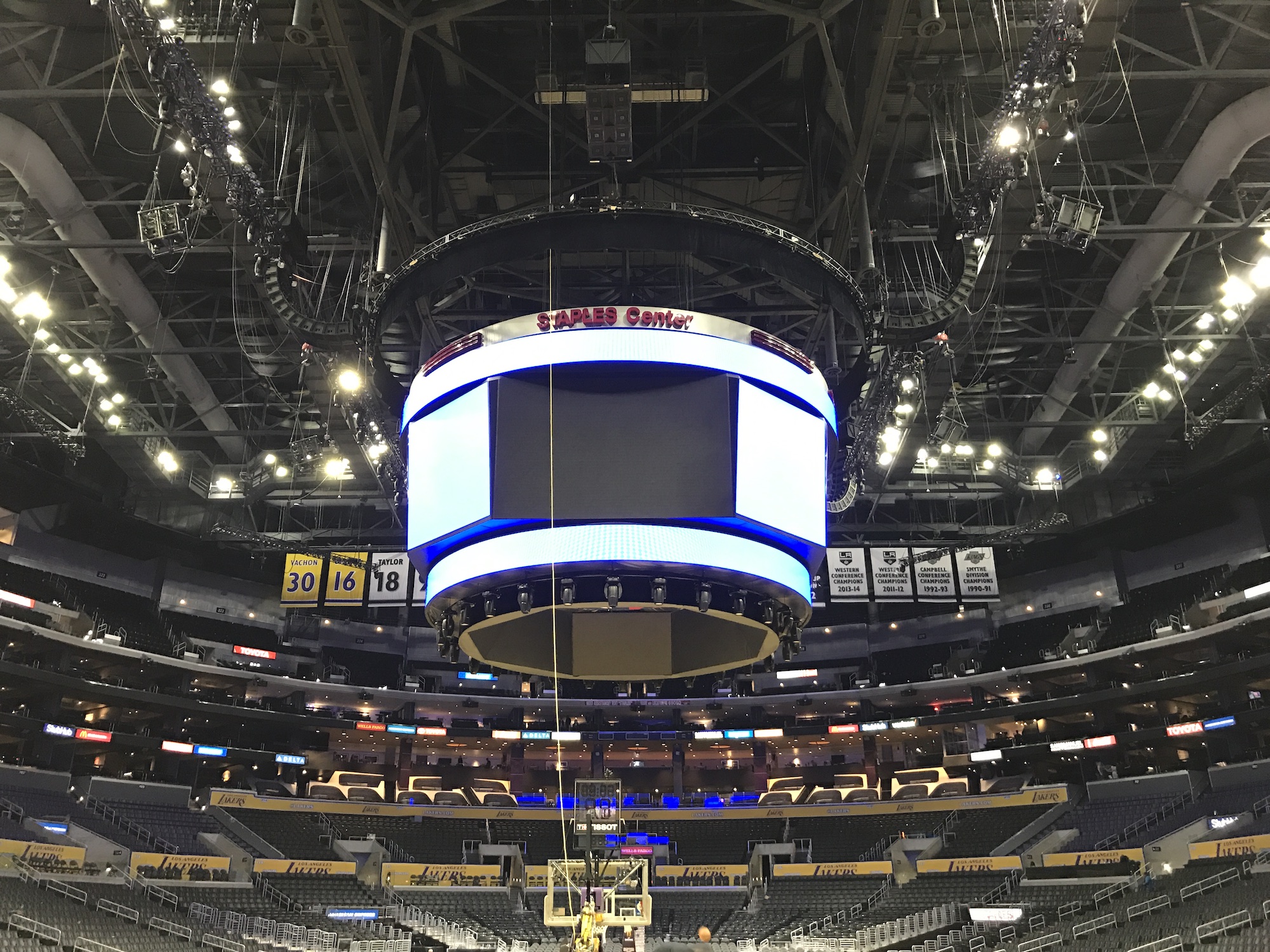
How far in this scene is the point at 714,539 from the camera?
1479cm

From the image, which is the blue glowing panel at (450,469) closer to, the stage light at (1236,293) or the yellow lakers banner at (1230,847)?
the stage light at (1236,293)

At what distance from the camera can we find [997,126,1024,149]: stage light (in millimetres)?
16734

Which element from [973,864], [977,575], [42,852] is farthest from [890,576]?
[42,852]

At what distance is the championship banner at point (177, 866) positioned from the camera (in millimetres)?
32844

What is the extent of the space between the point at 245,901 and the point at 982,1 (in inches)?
1393

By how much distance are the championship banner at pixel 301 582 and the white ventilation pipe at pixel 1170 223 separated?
29.7 meters

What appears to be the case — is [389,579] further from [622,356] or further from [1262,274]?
[1262,274]

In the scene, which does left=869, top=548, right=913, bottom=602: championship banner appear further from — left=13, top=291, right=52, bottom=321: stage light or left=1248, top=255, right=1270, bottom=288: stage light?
left=13, top=291, right=52, bottom=321: stage light

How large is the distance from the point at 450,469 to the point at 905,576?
26125 millimetres

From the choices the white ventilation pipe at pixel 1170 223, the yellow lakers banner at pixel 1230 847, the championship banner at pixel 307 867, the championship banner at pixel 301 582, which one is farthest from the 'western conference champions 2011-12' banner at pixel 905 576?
the championship banner at pixel 307 867

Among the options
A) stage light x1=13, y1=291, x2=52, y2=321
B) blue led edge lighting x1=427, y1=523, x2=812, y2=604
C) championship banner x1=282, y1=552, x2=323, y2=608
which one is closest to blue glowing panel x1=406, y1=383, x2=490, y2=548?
blue led edge lighting x1=427, y1=523, x2=812, y2=604

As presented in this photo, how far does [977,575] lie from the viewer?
3775 centimetres

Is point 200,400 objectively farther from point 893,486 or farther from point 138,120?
point 893,486

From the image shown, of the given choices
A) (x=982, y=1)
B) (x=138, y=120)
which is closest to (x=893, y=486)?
(x=982, y=1)
